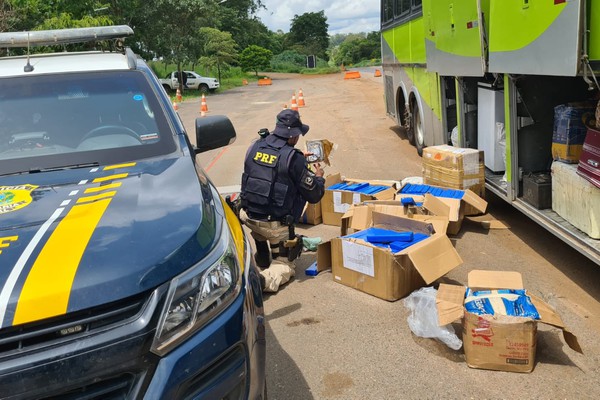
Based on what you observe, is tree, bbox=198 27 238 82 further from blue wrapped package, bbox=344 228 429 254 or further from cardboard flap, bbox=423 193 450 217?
blue wrapped package, bbox=344 228 429 254

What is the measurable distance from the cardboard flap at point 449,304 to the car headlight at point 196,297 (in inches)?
71.1

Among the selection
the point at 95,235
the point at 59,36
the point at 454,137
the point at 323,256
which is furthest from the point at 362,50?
the point at 95,235

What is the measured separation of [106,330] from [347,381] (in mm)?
1981

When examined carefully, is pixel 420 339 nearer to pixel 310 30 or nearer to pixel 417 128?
pixel 417 128

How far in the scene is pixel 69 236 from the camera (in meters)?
2.04

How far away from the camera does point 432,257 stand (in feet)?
14.1

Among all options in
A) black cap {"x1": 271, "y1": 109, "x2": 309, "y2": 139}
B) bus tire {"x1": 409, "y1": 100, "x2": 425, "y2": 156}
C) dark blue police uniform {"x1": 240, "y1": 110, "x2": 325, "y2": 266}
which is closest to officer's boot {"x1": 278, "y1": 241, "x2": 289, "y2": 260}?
dark blue police uniform {"x1": 240, "y1": 110, "x2": 325, "y2": 266}

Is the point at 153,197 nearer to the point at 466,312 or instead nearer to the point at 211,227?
the point at 211,227

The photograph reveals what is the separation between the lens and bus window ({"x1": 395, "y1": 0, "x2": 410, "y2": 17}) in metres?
9.84

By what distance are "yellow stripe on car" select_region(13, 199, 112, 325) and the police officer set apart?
2677mm

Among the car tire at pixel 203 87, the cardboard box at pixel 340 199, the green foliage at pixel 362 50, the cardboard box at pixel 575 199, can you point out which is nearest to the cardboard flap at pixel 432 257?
the cardboard box at pixel 575 199

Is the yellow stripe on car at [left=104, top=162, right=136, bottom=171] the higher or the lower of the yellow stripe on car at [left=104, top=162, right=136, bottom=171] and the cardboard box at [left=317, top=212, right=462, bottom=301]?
the higher

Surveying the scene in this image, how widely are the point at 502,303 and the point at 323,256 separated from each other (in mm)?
1859

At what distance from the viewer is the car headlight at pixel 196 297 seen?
189cm
